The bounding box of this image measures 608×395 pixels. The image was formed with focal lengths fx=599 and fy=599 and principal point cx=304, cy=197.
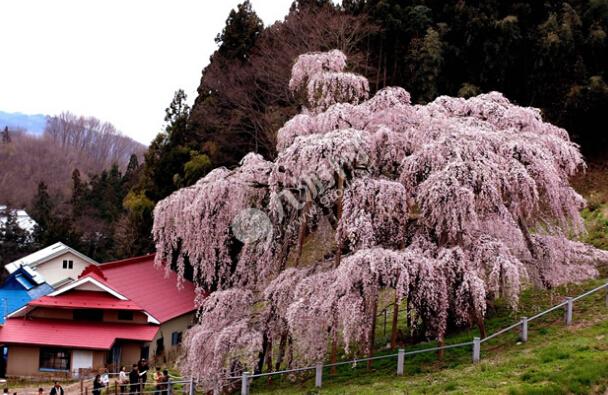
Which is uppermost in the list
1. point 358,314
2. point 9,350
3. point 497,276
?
point 497,276

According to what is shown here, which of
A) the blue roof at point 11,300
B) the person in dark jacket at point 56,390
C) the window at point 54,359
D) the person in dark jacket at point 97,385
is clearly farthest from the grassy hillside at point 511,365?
the blue roof at point 11,300

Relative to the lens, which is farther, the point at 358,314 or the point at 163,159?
the point at 163,159

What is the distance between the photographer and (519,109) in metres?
15.1

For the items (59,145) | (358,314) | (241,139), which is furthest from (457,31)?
(59,145)

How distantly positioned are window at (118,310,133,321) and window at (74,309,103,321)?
85 cm

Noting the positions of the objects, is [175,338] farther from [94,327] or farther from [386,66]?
[386,66]

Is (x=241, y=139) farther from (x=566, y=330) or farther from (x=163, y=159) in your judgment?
(x=566, y=330)

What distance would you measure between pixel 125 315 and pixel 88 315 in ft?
5.45

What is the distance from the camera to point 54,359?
76.1 feet

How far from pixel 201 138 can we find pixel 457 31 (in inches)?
596

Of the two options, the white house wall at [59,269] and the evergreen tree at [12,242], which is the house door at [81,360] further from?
the evergreen tree at [12,242]

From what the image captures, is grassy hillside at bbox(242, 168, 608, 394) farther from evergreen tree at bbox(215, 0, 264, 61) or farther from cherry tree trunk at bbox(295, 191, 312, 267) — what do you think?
evergreen tree at bbox(215, 0, 264, 61)

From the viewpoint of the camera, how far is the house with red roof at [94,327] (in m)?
22.9

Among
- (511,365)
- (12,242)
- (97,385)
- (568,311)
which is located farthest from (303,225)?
(12,242)
